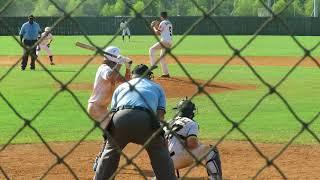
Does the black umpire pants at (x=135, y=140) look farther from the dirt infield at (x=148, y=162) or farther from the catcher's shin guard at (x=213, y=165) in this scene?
the dirt infield at (x=148, y=162)

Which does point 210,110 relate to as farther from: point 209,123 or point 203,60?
point 203,60

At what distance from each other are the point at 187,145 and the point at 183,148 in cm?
7

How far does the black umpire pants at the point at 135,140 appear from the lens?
251 inches

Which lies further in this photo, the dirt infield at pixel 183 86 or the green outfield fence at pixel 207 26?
the green outfield fence at pixel 207 26

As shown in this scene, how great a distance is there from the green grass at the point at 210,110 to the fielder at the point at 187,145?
12.3 feet

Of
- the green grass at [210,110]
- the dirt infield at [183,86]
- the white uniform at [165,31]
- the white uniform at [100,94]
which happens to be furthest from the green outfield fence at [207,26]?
the white uniform at [100,94]

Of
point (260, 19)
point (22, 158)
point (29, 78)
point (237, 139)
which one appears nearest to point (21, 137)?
point (22, 158)

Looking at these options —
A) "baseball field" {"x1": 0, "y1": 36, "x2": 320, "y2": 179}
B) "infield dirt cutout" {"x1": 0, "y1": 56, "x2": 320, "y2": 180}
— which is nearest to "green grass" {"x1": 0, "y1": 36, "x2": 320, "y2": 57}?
"baseball field" {"x1": 0, "y1": 36, "x2": 320, "y2": 179}

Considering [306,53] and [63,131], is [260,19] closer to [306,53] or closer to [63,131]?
[63,131]

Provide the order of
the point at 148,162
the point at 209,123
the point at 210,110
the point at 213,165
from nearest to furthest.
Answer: the point at 213,165
the point at 148,162
the point at 209,123
the point at 210,110

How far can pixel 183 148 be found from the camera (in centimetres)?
733

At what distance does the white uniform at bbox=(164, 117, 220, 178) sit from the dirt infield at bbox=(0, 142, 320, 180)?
1.35 m

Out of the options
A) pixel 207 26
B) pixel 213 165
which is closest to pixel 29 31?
pixel 213 165

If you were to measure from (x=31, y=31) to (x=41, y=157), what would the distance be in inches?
582
